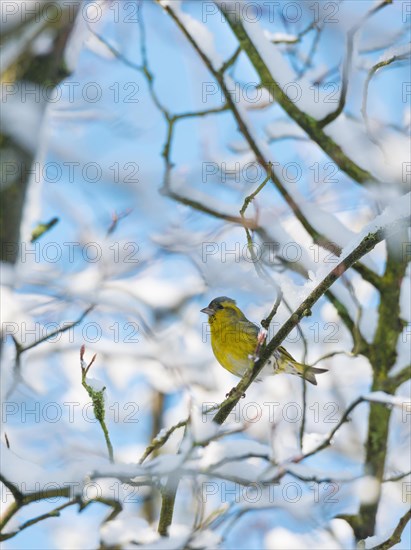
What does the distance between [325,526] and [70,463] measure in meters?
1.76

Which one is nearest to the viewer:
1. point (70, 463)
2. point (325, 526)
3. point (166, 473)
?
point (166, 473)

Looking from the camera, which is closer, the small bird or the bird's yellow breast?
the small bird

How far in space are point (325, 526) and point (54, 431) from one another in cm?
145

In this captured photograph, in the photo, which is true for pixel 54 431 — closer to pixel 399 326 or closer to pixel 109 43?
pixel 399 326

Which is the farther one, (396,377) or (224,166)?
(224,166)

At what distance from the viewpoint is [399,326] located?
14.5ft

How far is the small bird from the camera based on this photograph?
4883mm

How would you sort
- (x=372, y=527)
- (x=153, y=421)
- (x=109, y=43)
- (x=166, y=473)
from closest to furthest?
(x=166, y=473) → (x=372, y=527) → (x=109, y=43) → (x=153, y=421)

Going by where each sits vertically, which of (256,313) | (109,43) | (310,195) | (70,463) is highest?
(109,43)

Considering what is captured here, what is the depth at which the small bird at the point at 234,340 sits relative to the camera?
192 inches

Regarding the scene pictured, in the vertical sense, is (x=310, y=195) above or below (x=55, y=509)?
above

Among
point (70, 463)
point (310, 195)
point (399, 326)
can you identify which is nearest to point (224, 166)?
point (310, 195)

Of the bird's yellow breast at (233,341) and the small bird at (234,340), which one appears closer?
the small bird at (234,340)

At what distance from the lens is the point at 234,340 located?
5.05 metres
